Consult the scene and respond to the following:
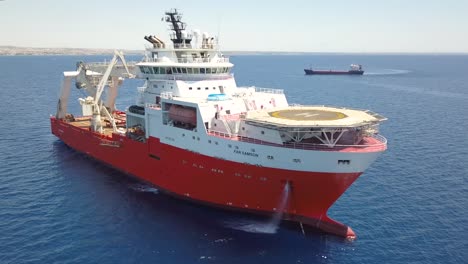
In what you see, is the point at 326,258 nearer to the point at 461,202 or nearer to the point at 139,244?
the point at 139,244

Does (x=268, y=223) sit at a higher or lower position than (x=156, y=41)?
lower

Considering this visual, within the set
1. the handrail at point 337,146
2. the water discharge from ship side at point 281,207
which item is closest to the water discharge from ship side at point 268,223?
the water discharge from ship side at point 281,207

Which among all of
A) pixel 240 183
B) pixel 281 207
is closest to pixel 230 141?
pixel 240 183

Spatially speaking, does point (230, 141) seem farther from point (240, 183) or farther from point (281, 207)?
point (281, 207)

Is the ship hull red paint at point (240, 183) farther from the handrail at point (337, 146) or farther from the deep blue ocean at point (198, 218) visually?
the handrail at point (337, 146)

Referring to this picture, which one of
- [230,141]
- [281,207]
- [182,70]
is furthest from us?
[182,70]

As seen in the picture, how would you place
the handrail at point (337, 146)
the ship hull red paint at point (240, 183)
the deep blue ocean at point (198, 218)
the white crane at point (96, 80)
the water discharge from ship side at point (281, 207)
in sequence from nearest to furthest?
1. the handrail at point (337, 146)
2. the deep blue ocean at point (198, 218)
3. the ship hull red paint at point (240, 183)
4. the water discharge from ship side at point (281, 207)
5. the white crane at point (96, 80)

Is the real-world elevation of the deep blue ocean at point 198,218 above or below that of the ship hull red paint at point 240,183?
below

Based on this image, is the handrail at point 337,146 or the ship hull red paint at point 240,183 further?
the ship hull red paint at point 240,183
